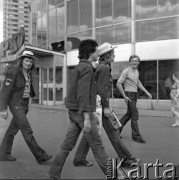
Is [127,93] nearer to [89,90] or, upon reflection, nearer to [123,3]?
[89,90]

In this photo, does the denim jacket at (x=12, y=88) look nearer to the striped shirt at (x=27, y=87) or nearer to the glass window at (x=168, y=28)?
the striped shirt at (x=27, y=87)

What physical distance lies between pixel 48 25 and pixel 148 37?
956cm

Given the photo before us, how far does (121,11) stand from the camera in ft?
60.8

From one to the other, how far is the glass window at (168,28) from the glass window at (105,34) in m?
3.27

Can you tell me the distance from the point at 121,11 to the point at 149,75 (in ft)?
14.2

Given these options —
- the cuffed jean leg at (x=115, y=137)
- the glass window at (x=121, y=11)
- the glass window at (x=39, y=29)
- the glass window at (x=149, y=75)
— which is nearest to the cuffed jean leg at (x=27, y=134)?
the cuffed jean leg at (x=115, y=137)

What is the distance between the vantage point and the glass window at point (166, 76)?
16469 millimetres

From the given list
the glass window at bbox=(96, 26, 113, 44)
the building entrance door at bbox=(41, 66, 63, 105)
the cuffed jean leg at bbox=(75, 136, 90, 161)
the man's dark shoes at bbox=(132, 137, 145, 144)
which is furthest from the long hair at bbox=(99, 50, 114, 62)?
the building entrance door at bbox=(41, 66, 63, 105)

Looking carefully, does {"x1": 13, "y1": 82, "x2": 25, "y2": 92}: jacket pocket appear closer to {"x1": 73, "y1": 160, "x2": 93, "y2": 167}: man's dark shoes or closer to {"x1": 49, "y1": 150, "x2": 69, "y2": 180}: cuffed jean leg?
{"x1": 73, "y1": 160, "x2": 93, "y2": 167}: man's dark shoes

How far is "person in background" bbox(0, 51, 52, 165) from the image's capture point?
504cm

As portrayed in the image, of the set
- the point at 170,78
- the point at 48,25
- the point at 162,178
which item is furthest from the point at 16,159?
the point at 48,25

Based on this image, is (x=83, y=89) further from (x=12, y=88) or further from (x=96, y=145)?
(x=12, y=88)

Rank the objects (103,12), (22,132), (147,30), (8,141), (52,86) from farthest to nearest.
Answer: (52,86) → (103,12) → (147,30) → (8,141) → (22,132)

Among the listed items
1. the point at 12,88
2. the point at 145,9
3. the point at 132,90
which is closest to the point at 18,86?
the point at 12,88
